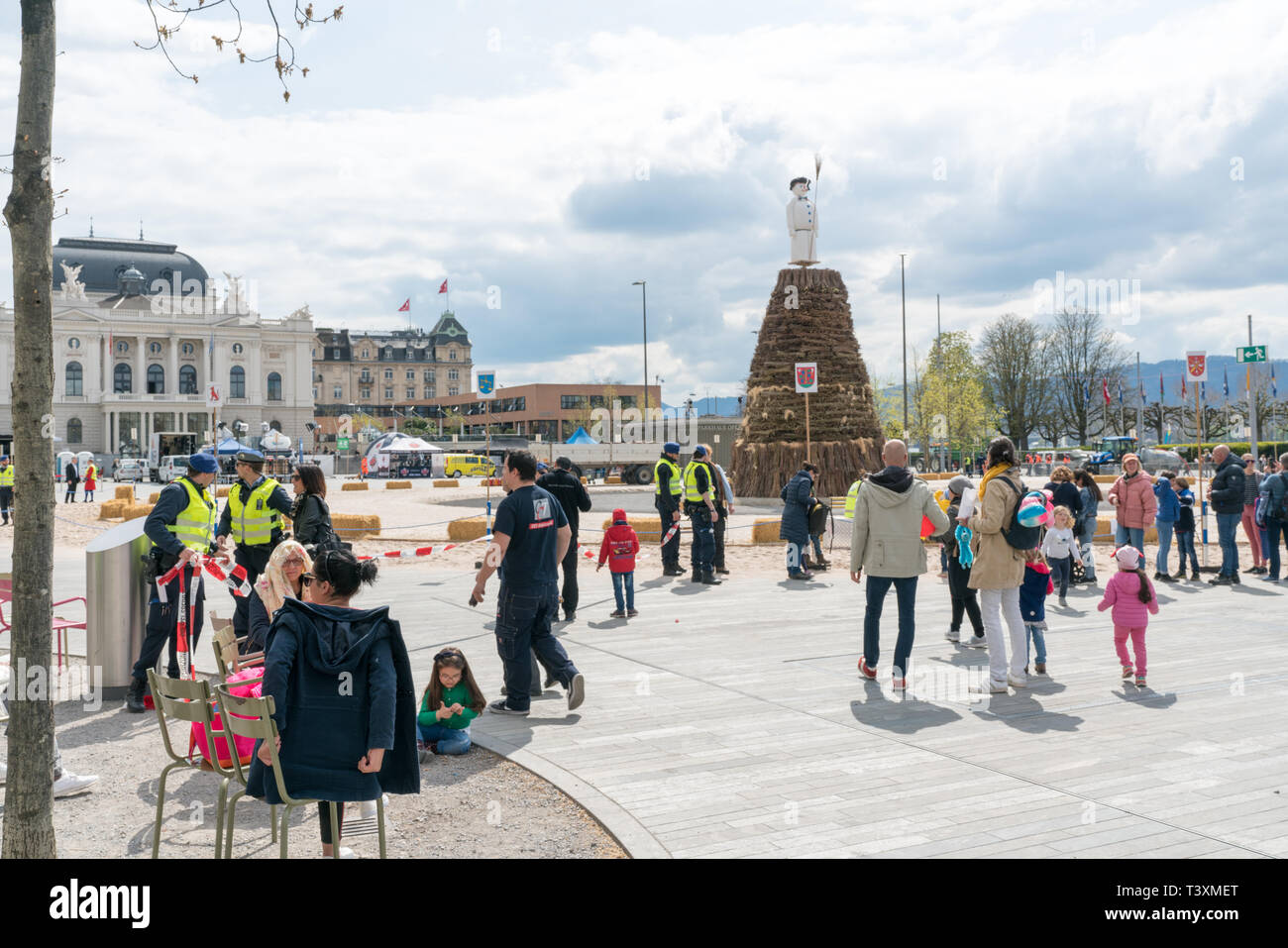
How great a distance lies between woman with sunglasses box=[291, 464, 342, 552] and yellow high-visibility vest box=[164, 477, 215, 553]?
0.67 metres

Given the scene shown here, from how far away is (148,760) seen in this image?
638 centimetres

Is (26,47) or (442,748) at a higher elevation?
(26,47)

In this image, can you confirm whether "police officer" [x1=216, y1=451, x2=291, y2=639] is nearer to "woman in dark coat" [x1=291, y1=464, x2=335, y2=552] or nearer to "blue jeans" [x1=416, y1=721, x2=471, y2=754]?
"woman in dark coat" [x1=291, y1=464, x2=335, y2=552]

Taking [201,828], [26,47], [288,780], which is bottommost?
[201,828]

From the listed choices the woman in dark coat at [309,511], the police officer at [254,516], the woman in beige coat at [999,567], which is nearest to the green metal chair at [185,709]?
the woman in dark coat at [309,511]

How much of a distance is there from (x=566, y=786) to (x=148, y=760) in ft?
8.85

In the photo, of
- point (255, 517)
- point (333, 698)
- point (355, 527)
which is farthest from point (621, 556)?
point (355, 527)

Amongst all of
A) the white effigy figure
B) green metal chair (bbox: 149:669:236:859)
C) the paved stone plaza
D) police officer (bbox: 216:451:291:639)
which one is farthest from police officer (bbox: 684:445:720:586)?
the white effigy figure

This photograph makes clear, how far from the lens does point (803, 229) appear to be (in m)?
30.8

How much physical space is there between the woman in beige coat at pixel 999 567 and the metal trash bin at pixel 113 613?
6.31 meters

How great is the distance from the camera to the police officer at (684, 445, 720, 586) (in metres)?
14.1

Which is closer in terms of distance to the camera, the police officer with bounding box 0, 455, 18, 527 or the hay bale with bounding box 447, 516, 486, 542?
the hay bale with bounding box 447, 516, 486, 542
